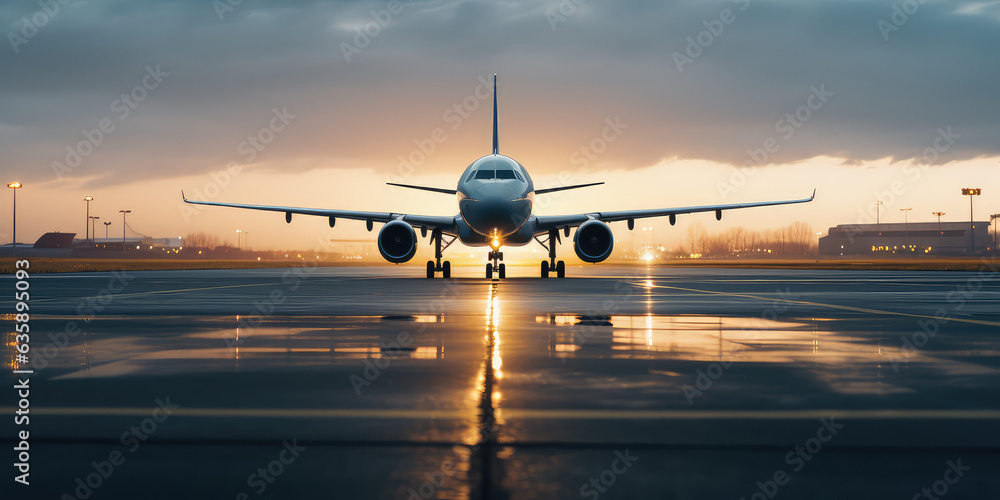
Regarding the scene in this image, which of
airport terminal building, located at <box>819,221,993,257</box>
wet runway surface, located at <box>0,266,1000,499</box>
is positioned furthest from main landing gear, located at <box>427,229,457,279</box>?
airport terminal building, located at <box>819,221,993,257</box>

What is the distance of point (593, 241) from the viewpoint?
29.9 meters

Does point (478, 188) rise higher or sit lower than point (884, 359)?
higher

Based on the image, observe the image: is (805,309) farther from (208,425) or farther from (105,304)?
(105,304)

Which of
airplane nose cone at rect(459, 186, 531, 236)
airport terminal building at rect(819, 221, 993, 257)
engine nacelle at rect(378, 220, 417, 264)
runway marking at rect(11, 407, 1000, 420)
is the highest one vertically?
airport terminal building at rect(819, 221, 993, 257)

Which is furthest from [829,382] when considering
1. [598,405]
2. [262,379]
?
[262,379]

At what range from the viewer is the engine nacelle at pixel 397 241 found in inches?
1171

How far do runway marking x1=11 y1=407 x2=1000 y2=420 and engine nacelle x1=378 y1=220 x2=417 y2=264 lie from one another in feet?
79.6

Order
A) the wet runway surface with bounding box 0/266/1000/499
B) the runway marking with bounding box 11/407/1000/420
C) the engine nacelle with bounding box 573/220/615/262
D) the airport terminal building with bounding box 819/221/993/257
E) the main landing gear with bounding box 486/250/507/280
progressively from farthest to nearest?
the airport terminal building with bounding box 819/221/993/257
the main landing gear with bounding box 486/250/507/280
the engine nacelle with bounding box 573/220/615/262
the runway marking with bounding box 11/407/1000/420
the wet runway surface with bounding box 0/266/1000/499

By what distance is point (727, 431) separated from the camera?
4848 mm

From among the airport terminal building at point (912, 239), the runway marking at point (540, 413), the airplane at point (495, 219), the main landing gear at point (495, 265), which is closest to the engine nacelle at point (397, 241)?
the airplane at point (495, 219)

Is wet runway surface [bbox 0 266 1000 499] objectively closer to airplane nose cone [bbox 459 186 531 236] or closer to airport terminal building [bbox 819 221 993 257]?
airplane nose cone [bbox 459 186 531 236]

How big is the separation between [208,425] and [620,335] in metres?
6.38

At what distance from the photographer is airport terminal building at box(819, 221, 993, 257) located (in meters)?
168

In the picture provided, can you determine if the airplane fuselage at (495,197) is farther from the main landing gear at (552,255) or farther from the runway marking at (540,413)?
the runway marking at (540,413)
